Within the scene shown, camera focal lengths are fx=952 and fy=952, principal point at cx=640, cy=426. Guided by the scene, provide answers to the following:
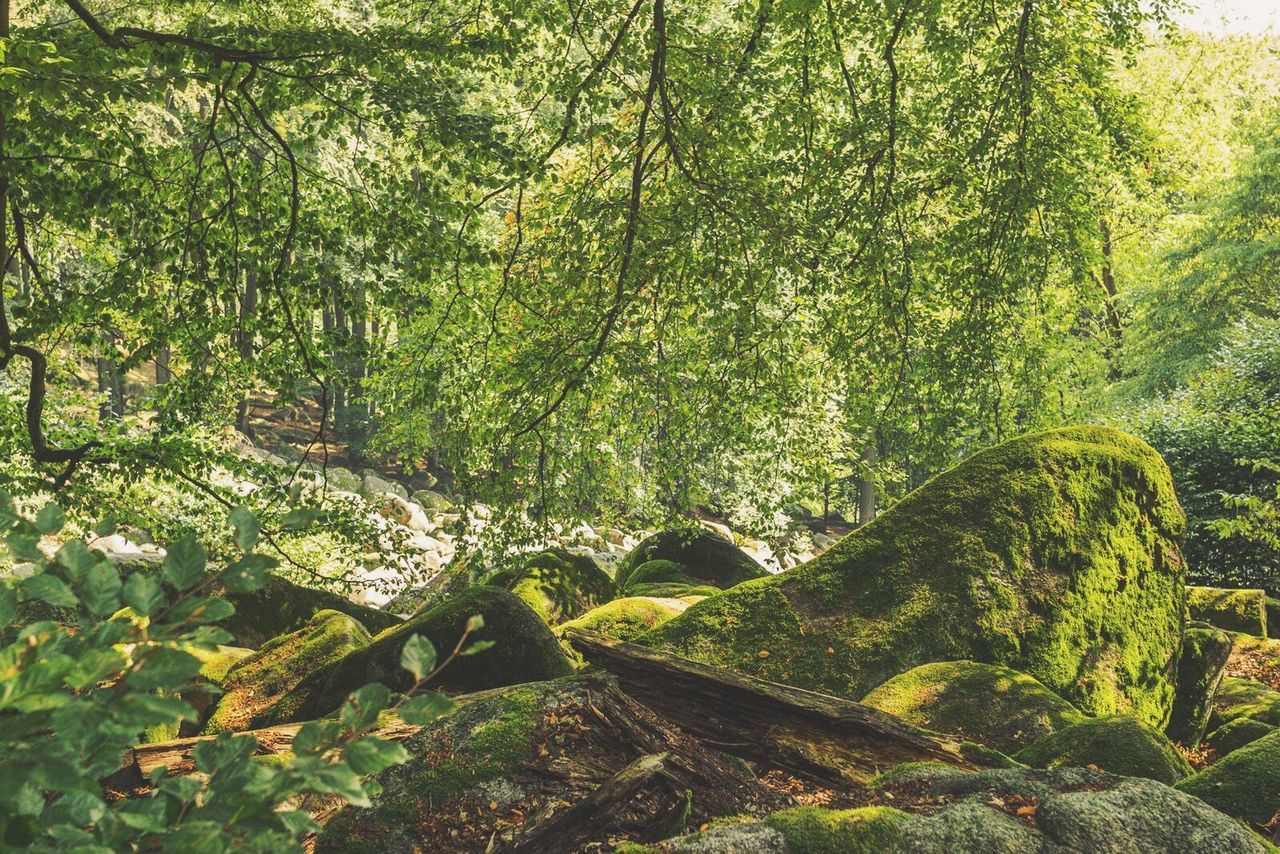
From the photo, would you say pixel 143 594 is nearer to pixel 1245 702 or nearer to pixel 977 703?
pixel 977 703

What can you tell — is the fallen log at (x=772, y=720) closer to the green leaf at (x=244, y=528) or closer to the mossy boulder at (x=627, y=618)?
the mossy boulder at (x=627, y=618)

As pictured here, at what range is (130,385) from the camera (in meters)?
34.1

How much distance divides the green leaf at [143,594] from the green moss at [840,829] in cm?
232

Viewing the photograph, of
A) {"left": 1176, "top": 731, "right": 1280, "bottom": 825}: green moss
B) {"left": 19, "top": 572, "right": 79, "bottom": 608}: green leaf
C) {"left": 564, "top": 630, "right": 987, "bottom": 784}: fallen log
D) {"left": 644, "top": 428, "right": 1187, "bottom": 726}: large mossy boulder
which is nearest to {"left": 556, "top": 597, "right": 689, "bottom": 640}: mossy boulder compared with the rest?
{"left": 644, "top": 428, "right": 1187, "bottom": 726}: large mossy boulder

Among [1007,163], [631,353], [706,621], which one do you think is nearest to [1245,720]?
[706,621]

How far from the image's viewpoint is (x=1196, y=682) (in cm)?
749

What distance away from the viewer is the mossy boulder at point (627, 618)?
8.05 meters

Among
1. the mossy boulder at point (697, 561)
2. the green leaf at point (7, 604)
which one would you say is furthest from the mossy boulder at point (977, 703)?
the mossy boulder at point (697, 561)

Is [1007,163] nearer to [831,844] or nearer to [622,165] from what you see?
[622,165]

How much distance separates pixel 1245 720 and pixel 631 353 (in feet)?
17.4

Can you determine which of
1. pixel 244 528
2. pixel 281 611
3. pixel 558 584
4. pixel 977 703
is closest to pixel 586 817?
pixel 244 528

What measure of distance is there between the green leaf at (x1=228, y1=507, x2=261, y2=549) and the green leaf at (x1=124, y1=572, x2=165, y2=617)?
138 mm

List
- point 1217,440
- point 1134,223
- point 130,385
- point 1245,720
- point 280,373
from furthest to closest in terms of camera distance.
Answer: point 130,385 < point 1134,223 < point 1217,440 < point 280,373 < point 1245,720

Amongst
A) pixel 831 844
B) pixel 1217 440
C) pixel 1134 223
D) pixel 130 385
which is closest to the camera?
pixel 831 844
